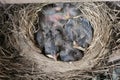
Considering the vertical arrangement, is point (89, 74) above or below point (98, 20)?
below

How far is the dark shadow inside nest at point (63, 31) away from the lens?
6.57ft

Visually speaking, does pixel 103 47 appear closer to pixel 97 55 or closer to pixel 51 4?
pixel 97 55

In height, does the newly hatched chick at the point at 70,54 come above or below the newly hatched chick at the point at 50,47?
below

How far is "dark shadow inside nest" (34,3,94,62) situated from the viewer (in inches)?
78.9

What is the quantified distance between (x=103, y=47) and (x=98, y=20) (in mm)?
175

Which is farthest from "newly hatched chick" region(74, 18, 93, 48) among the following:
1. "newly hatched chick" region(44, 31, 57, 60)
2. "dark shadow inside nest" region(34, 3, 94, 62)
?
"newly hatched chick" region(44, 31, 57, 60)

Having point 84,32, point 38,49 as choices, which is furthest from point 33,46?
point 84,32

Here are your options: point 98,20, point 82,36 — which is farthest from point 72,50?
point 98,20

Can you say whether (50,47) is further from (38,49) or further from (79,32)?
(79,32)

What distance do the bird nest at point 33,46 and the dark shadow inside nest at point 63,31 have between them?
0.05 m

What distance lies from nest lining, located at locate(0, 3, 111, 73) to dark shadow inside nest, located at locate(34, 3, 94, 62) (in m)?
0.05

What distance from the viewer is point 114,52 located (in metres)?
1.96

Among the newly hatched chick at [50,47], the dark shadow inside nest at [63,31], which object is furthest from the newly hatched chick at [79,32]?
the newly hatched chick at [50,47]

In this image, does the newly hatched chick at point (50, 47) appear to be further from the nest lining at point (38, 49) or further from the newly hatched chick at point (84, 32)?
the newly hatched chick at point (84, 32)
